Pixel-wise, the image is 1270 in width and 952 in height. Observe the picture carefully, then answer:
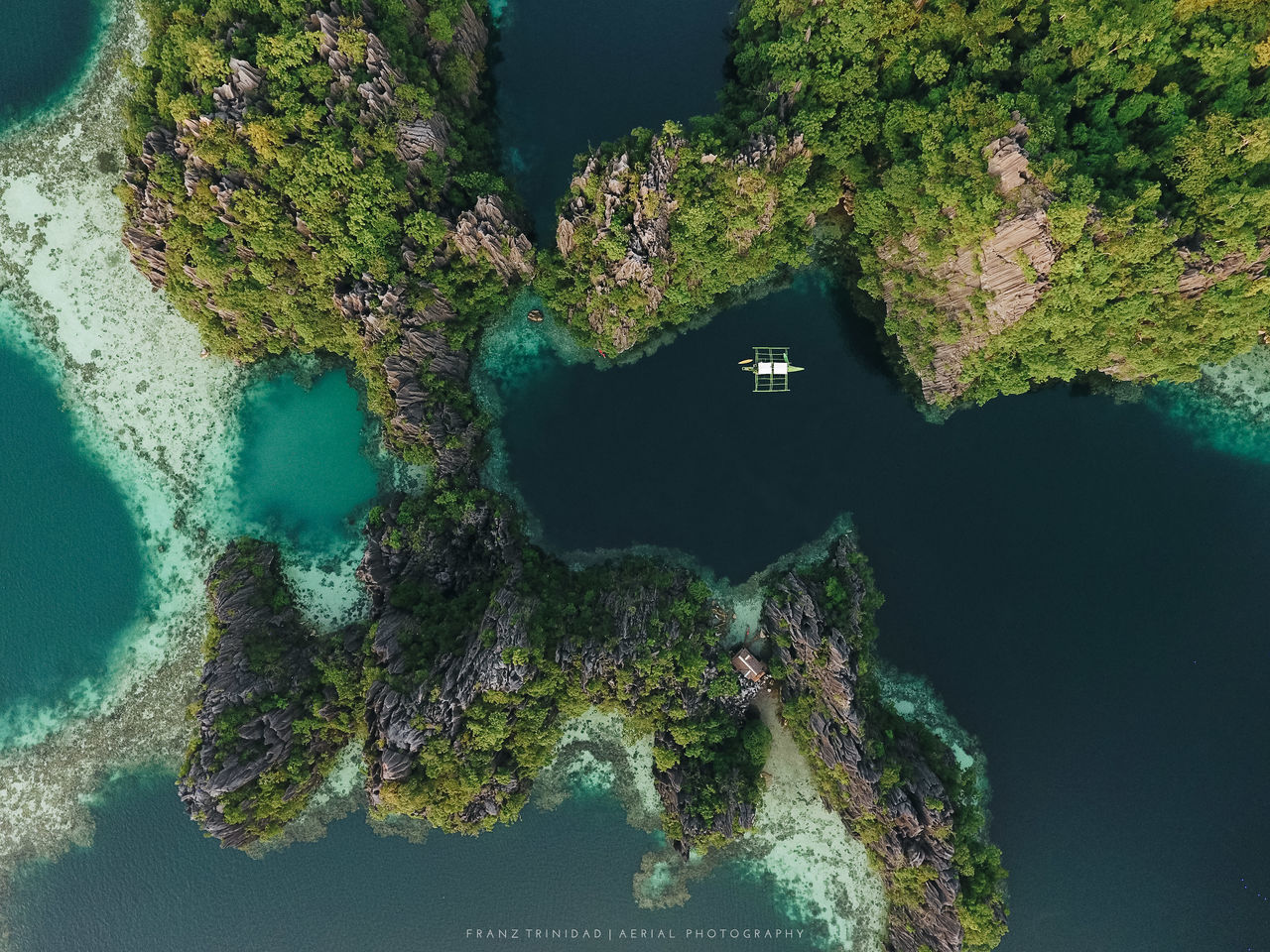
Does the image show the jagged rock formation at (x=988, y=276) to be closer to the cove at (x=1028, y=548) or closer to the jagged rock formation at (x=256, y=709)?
the cove at (x=1028, y=548)

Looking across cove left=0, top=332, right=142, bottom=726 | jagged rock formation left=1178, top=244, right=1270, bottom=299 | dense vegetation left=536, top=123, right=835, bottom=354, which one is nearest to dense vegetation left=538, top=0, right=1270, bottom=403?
jagged rock formation left=1178, top=244, right=1270, bottom=299

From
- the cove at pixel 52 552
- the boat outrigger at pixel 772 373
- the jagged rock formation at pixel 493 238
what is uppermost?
the jagged rock formation at pixel 493 238

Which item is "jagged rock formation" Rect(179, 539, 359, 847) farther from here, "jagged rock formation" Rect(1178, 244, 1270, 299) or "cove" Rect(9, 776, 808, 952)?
"jagged rock formation" Rect(1178, 244, 1270, 299)

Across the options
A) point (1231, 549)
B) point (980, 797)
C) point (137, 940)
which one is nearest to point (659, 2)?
point (1231, 549)

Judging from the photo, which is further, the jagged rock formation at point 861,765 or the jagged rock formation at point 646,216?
the jagged rock formation at point 861,765

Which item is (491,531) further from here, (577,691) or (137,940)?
(137,940)

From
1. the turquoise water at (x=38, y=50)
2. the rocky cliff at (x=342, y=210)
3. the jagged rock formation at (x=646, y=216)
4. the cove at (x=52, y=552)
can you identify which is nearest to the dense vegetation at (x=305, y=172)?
the rocky cliff at (x=342, y=210)

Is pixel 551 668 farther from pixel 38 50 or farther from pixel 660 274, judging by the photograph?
pixel 38 50
